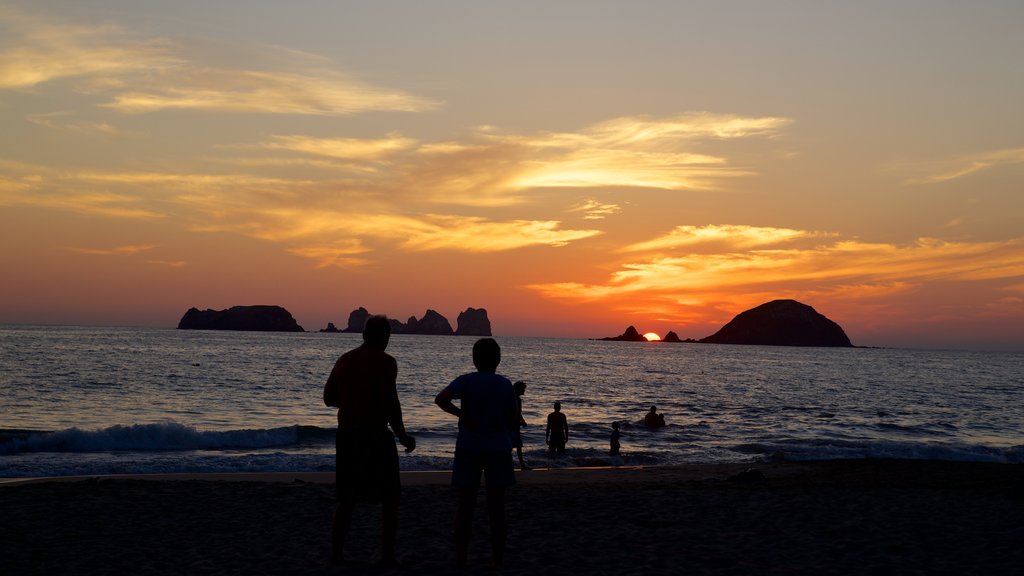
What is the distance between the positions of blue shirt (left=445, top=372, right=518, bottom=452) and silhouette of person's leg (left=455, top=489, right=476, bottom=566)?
1.56 ft

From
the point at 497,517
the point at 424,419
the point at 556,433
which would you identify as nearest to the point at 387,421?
the point at 497,517

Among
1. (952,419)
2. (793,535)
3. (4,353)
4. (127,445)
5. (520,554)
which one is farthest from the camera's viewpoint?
(4,353)

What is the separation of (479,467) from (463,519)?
658 mm

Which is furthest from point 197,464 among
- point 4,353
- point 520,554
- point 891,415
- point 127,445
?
point 4,353

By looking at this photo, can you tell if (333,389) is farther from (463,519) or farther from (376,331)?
(463,519)

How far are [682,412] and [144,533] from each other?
39.3 m

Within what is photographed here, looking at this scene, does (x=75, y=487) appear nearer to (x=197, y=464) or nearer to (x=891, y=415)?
(x=197, y=464)

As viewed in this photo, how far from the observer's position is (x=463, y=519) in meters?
7.45

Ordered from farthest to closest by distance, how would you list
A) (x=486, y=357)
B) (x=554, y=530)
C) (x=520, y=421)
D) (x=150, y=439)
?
(x=150, y=439) < (x=554, y=530) < (x=520, y=421) < (x=486, y=357)

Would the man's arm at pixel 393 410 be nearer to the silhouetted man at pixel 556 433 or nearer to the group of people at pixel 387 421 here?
the group of people at pixel 387 421

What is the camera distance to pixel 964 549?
9.12 meters

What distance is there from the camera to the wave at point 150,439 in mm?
24703

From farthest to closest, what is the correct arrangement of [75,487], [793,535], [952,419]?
[952,419], [75,487], [793,535]

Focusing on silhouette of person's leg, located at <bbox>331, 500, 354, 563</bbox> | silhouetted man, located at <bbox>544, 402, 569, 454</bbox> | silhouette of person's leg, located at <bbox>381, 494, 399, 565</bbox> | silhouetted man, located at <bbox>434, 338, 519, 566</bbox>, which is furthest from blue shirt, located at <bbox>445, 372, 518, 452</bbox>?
silhouetted man, located at <bbox>544, 402, 569, 454</bbox>
